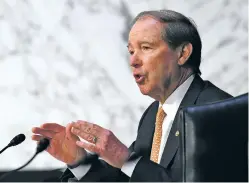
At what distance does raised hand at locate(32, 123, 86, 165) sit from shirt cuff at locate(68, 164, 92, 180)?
0.09ft

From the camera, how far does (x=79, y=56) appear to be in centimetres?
278

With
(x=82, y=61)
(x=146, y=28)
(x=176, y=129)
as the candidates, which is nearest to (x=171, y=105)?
(x=176, y=129)

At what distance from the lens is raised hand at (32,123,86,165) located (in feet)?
5.94

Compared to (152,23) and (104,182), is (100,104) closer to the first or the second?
(152,23)

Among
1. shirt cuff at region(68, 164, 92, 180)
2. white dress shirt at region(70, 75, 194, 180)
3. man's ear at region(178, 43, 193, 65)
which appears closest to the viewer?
shirt cuff at region(68, 164, 92, 180)

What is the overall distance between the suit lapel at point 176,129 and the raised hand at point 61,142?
30 cm

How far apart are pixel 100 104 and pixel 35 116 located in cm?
32

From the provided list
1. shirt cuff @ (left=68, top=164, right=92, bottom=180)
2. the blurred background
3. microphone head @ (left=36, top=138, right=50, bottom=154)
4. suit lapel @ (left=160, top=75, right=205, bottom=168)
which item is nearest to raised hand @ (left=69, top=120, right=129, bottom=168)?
microphone head @ (left=36, top=138, right=50, bottom=154)

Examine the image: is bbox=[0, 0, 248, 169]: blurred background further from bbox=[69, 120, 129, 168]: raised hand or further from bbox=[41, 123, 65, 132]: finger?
bbox=[69, 120, 129, 168]: raised hand

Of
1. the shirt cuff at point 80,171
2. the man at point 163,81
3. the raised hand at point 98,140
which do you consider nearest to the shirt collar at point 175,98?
the man at point 163,81

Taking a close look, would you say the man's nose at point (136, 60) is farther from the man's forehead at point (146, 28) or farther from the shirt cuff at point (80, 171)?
the shirt cuff at point (80, 171)

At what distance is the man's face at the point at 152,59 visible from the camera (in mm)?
2227

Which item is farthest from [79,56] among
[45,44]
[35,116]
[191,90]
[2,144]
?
[191,90]

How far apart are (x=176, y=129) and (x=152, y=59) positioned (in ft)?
1.07
